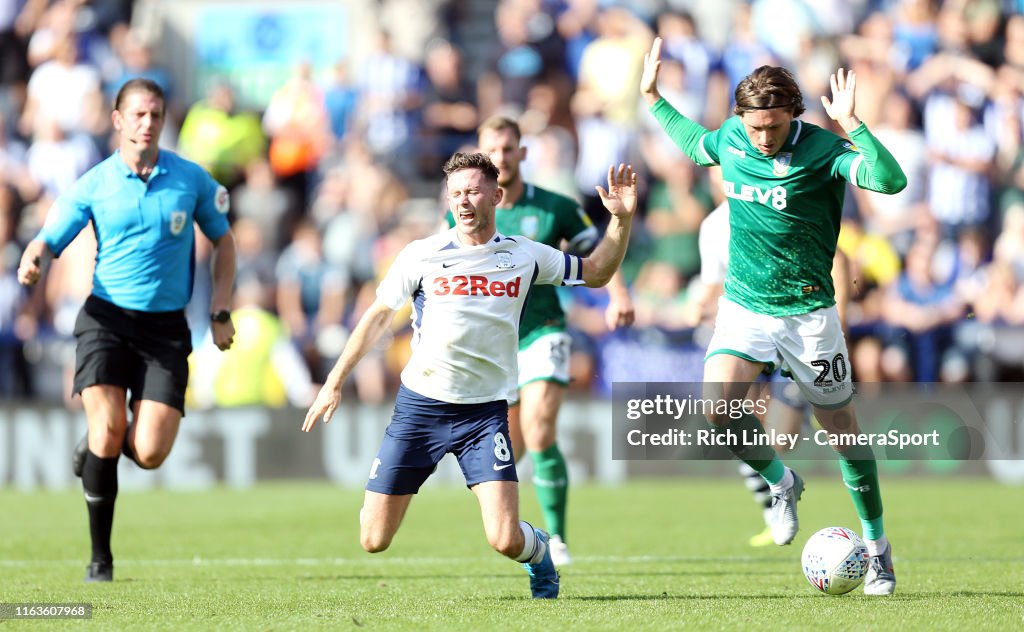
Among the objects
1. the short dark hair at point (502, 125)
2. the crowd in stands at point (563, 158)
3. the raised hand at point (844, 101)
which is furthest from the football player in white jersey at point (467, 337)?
the crowd in stands at point (563, 158)

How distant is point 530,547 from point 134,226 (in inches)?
129

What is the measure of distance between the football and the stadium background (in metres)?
8.65

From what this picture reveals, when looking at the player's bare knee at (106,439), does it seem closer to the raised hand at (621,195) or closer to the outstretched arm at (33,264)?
the outstretched arm at (33,264)

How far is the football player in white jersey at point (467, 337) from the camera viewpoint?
7695mm

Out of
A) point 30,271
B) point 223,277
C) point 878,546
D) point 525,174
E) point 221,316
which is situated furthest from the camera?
point 525,174

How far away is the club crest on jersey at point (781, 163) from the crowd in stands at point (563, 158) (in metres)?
8.37

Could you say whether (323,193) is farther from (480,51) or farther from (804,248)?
(804,248)

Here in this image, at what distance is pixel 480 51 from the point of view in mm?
22062

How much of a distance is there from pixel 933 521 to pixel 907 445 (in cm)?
449

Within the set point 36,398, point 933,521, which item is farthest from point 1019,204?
point 36,398

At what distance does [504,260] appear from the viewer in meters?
7.77

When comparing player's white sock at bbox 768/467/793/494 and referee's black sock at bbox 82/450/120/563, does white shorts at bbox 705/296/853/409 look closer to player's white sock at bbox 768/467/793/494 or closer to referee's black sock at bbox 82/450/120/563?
player's white sock at bbox 768/467/793/494

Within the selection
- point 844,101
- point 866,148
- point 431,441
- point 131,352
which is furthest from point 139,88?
point 866,148

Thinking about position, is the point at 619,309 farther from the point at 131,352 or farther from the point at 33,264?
the point at 33,264
